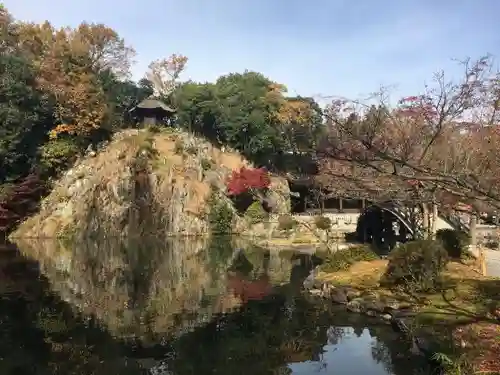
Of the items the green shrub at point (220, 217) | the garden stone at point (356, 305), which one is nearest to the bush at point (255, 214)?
the green shrub at point (220, 217)

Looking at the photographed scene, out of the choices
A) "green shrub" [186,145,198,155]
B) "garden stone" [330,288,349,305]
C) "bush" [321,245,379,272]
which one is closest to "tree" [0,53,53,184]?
"green shrub" [186,145,198,155]

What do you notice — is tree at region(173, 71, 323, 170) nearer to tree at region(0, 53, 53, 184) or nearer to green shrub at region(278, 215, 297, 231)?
green shrub at region(278, 215, 297, 231)

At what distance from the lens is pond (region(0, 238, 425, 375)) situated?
14023mm

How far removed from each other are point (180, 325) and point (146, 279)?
29.7 feet

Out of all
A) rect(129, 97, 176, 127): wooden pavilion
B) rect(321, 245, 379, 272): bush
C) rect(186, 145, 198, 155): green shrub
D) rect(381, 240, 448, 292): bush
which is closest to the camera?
rect(381, 240, 448, 292): bush

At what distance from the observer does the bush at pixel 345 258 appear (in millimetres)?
24562

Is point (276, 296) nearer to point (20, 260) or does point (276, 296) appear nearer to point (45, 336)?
point (45, 336)

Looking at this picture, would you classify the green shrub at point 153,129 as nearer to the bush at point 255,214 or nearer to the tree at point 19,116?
the tree at point 19,116

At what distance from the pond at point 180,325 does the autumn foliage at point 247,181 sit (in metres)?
19.2

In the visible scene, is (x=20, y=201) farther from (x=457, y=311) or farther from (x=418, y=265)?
(x=457, y=311)

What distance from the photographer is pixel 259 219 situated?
48.0 meters

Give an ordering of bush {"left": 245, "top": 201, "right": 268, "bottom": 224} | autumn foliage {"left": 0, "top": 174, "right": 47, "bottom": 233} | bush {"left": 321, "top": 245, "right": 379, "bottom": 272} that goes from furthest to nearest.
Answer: bush {"left": 245, "top": 201, "right": 268, "bottom": 224} < autumn foliage {"left": 0, "top": 174, "right": 47, "bottom": 233} < bush {"left": 321, "top": 245, "right": 379, "bottom": 272}

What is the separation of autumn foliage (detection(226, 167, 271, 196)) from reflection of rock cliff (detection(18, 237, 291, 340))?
30.7 ft

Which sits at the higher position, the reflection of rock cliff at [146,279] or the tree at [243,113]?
the tree at [243,113]
